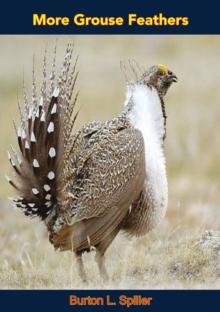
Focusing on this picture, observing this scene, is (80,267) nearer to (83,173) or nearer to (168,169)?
(83,173)

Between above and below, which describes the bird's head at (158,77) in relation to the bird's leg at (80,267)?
above

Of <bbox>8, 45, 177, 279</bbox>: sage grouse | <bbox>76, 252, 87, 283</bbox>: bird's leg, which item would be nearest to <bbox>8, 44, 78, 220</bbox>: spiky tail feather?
<bbox>8, 45, 177, 279</bbox>: sage grouse

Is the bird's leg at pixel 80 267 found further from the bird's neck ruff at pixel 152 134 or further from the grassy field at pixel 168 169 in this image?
the bird's neck ruff at pixel 152 134

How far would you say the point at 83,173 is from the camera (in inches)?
314

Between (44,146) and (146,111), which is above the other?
(146,111)

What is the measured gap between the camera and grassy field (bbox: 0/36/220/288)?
26.9 feet

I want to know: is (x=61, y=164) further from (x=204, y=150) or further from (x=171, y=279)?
(x=204, y=150)

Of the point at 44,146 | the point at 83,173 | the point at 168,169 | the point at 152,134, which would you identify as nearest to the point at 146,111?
the point at 152,134

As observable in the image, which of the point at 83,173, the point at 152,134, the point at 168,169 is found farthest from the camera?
the point at 168,169

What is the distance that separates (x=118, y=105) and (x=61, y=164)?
48.0 ft

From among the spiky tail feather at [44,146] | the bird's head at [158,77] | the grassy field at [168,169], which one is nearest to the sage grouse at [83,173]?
the spiky tail feather at [44,146]

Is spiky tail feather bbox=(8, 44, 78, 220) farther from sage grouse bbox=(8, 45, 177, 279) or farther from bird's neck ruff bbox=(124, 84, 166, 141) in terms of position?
bird's neck ruff bbox=(124, 84, 166, 141)

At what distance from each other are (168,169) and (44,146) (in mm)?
10354

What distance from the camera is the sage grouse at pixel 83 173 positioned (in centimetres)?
779
